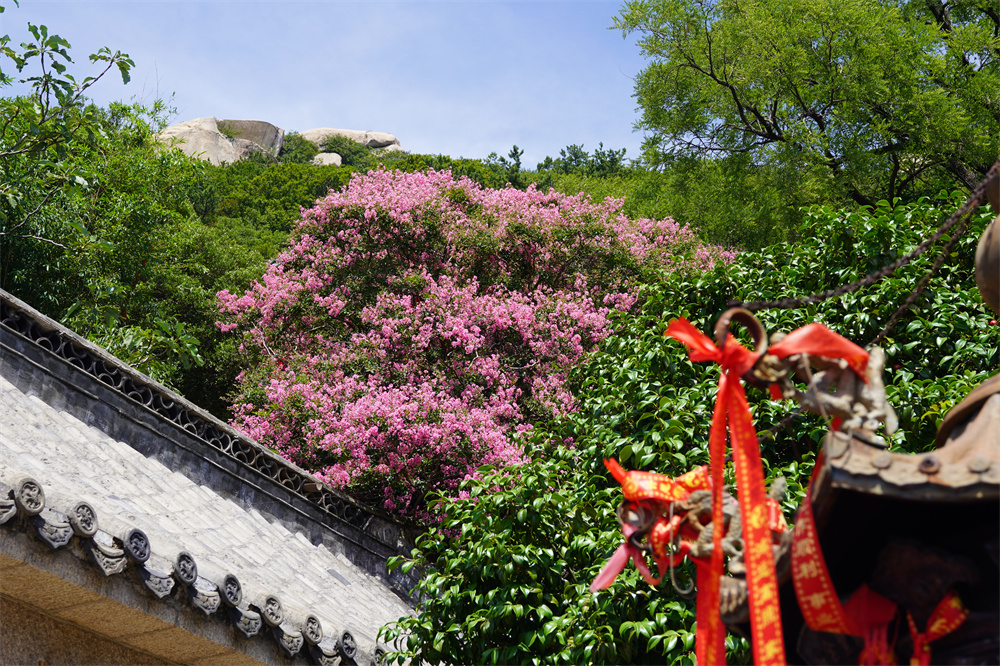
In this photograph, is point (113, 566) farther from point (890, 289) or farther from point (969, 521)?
point (890, 289)

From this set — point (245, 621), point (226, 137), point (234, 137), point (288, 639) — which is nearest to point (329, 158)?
point (234, 137)

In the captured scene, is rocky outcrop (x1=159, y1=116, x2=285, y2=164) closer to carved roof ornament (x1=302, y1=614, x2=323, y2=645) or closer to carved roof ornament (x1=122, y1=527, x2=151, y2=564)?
carved roof ornament (x1=302, y1=614, x2=323, y2=645)

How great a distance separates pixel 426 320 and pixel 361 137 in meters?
51.1

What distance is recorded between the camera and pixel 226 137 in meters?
48.1

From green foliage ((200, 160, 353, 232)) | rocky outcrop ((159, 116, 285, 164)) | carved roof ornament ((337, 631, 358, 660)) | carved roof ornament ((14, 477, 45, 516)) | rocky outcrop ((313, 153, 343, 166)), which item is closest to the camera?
carved roof ornament ((14, 477, 45, 516))

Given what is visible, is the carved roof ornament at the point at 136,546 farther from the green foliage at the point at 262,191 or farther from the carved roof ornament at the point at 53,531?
the green foliage at the point at 262,191

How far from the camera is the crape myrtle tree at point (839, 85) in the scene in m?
15.0

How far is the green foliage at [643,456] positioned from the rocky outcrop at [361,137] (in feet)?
178

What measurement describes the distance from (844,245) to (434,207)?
8.15 metres

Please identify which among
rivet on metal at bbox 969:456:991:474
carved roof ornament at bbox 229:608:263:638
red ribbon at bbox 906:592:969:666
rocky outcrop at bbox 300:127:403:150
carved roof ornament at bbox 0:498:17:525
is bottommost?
carved roof ornament at bbox 229:608:263:638

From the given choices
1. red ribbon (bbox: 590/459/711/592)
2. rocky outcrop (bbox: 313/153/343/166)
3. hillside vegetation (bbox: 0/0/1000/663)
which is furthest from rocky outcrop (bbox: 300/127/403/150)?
red ribbon (bbox: 590/459/711/592)

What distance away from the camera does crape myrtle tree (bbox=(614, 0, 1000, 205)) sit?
15.0 meters

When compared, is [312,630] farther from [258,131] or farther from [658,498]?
[258,131]

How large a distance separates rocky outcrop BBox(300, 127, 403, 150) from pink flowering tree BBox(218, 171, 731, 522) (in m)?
45.9
